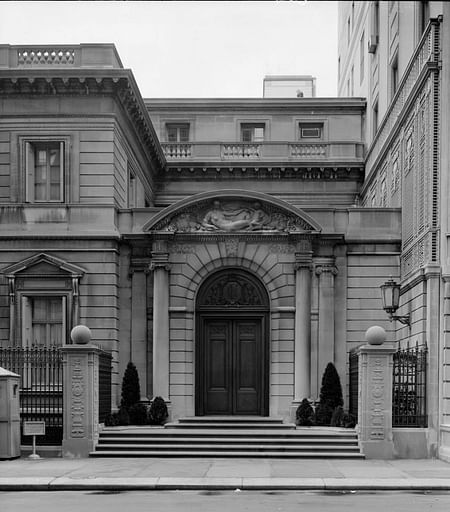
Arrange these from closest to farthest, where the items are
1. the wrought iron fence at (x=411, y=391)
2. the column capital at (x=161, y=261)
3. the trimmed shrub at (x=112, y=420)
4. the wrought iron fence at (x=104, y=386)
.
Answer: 1. the wrought iron fence at (x=411, y=391)
2. the wrought iron fence at (x=104, y=386)
3. the trimmed shrub at (x=112, y=420)
4. the column capital at (x=161, y=261)

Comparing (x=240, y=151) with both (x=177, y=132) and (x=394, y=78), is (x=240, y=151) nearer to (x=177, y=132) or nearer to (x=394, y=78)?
(x=177, y=132)

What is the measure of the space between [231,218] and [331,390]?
583 centimetres

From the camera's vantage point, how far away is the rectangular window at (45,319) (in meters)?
24.9

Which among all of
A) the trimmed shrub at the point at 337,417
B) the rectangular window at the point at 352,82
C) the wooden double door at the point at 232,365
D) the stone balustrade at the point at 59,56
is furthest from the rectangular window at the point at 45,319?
the rectangular window at the point at 352,82

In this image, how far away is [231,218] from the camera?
25.1 m

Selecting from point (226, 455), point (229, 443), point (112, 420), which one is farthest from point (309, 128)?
point (226, 455)

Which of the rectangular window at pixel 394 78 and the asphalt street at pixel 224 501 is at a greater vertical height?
the rectangular window at pixel 394 78

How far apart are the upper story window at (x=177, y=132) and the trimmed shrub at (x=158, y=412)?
1880cm

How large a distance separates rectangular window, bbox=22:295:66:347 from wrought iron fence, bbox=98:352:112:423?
259cm

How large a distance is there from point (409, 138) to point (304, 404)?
809 cm

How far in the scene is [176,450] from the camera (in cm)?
2009

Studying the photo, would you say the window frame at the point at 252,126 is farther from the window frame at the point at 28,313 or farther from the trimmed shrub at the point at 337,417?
the trimmed shrub at the point at 337,417

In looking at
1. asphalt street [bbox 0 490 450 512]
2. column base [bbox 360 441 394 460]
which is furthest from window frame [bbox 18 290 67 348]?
asphalt street [bbox 0 490 450 512]

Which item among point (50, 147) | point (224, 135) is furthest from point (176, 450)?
point (224, 135)
